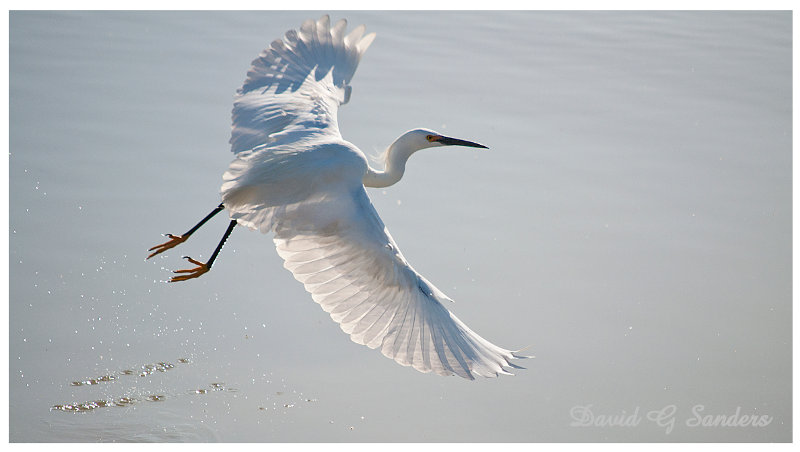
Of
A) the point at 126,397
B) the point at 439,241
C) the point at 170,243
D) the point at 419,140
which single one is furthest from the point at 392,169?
the point at 126,397

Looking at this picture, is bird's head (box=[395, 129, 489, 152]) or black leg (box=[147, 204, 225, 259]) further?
bird's head (box=[395, 129, 489, 152])

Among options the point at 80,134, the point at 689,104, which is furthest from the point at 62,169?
the point at 689,104

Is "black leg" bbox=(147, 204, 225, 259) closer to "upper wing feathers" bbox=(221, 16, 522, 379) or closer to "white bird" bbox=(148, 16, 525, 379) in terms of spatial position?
"white bird" bbox=(148, 16, 525, 379)

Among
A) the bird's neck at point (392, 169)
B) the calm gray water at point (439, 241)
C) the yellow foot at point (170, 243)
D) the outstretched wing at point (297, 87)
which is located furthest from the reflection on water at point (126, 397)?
the bird's neck at point (392, 169)

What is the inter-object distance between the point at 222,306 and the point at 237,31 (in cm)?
385

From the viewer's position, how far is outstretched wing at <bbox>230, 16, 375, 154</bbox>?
4789 millimetres

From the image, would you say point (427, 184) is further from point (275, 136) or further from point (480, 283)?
point (275, 136)

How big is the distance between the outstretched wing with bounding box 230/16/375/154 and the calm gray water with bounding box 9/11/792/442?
876 mm

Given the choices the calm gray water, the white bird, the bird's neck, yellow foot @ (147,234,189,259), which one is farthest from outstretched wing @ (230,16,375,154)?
the calm gray water

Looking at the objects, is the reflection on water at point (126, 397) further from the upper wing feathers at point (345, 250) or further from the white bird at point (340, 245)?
the upper wing feathers at point (345, 250)

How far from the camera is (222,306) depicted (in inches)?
198

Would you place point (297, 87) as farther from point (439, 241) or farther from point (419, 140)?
point (439, 241)

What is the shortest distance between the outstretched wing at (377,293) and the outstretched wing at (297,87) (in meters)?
0.62

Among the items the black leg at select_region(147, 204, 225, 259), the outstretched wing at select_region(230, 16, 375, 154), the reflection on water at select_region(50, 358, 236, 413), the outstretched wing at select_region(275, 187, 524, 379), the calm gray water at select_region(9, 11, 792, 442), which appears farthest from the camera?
the black leg at select_region(147, 204, 225, 259)
